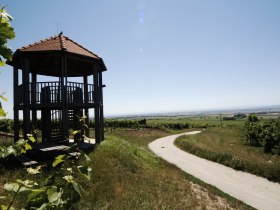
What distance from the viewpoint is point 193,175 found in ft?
47.3

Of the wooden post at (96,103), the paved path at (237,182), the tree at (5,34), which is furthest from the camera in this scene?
A: the wooden post at (96,103)

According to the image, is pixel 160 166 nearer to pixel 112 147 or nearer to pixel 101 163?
pixel 112 147

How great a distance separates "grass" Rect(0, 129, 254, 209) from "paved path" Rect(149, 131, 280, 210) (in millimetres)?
712

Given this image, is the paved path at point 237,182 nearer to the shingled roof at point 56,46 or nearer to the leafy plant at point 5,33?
the shingled roof at point 56,46

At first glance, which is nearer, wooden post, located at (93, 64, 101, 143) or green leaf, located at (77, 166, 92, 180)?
green leaf, located at (77, 166, 92, 180)

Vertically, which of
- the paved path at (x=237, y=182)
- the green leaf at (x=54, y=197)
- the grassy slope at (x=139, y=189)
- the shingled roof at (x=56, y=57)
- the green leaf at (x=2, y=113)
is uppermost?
the shingled roof at (x=56, y=57)

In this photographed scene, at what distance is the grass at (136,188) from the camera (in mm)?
8867

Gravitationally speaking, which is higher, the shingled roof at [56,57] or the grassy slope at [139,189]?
the shingled roof at [56,57]

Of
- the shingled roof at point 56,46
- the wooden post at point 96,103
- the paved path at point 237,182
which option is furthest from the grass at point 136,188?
the shingled roof at point 56,46

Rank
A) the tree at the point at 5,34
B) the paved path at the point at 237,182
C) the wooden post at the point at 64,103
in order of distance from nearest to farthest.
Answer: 1. the tree at the point at 5,34
2. the paved path at the point at 237,182
3. the wooden post at the point at 64,103

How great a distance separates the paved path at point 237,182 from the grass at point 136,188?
28.0 inches

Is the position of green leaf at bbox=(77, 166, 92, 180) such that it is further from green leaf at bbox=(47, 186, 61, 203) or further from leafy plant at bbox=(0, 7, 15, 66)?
leafy plant at bbox=(0, 7, 15, 66)

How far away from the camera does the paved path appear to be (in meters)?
10.7

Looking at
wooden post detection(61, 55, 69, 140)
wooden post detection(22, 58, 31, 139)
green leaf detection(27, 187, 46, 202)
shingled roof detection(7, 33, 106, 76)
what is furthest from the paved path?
green leaf detection(27, 187, 46, 202)
